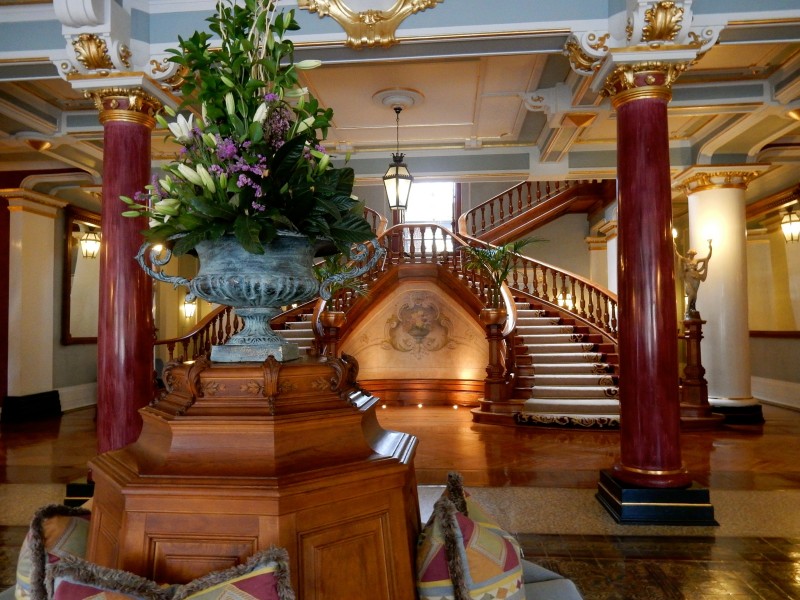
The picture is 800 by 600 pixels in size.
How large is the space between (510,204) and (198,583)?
37.5ft

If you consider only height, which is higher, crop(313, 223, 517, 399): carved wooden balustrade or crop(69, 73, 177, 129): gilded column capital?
crop(69, 73, 177, 129): gilded column capital

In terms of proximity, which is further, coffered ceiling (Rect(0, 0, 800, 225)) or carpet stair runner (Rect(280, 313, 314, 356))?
carpet stair runner (Rect(280, 313, 314, 356))

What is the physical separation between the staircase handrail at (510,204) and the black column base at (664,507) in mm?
8324

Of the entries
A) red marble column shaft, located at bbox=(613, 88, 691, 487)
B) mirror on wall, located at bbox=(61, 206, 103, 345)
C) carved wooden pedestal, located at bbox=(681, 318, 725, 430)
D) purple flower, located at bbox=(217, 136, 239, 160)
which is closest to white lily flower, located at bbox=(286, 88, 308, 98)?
purple flower, located at bbox=(217, 136, 239, 160)

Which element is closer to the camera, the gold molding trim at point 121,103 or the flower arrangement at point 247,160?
the flower arrangement at point 247,160

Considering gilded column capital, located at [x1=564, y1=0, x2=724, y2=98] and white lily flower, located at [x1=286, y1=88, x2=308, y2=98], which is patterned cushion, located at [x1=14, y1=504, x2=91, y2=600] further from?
gilded column capital, located at [x1=564, y1=0, x2=724, y2=98]

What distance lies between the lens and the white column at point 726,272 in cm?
738

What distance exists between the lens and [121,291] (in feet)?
13.3

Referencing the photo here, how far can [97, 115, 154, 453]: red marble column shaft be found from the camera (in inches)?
159

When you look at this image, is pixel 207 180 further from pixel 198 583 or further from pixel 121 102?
pixel 121 102

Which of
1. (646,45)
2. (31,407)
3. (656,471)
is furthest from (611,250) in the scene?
(31,407)

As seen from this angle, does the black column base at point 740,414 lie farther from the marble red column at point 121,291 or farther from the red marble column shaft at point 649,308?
the marble red column at point 121,291

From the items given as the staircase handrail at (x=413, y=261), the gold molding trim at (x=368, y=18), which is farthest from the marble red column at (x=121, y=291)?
the staircase handrail at (x=413, y=261)

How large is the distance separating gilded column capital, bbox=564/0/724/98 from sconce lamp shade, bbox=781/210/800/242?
6046mm
